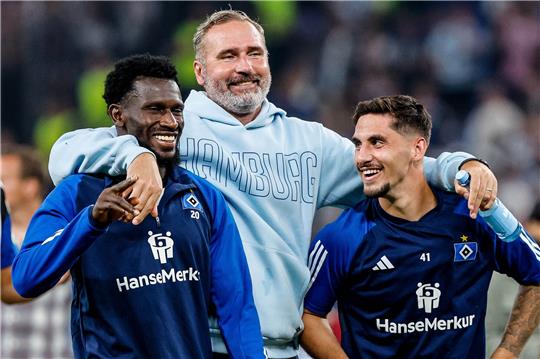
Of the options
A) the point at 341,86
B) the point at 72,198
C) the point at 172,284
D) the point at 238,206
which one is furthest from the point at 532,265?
the point at 341,86

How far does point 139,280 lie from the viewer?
4172 millimetres

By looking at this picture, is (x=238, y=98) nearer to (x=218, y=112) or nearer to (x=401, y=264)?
(x=218, y=112)

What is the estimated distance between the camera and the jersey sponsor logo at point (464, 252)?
16.1ft

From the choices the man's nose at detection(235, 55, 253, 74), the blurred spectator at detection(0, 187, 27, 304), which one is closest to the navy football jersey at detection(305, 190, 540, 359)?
the man's nose at detection(235, 55, 253, 74)

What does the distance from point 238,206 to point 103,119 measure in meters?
7.14

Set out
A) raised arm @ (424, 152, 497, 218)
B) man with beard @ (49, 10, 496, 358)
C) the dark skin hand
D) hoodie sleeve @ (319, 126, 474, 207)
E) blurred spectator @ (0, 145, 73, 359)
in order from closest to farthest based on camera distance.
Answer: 1. the dark skin hand
2. raised arm @ (424, 152, 497, 218)
3. man with beard @ (49, 10, 496, 358)
4. hoodie sleeve @ (319, 126, 474, 207)
5. blurred spectator @ (0, 145, 73, 359)

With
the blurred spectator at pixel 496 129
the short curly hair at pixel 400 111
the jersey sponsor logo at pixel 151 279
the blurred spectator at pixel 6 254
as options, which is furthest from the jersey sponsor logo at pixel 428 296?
the blurred spectator at pixel 496 129

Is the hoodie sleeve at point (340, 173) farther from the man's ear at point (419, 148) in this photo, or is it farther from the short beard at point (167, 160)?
the short beard at point (167, 160)

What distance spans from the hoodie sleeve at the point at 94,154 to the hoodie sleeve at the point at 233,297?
464 mm

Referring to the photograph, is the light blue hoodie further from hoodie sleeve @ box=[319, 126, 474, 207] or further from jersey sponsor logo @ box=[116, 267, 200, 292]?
jersey sponsor logo @ box=[116, 267, 200, 292]

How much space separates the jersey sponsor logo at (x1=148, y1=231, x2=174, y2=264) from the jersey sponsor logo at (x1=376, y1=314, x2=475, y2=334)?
1.14m

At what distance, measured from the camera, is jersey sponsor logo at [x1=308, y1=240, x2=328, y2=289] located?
4.94 metres

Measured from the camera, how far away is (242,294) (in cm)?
438

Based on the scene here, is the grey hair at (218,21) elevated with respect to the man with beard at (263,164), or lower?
elevated
